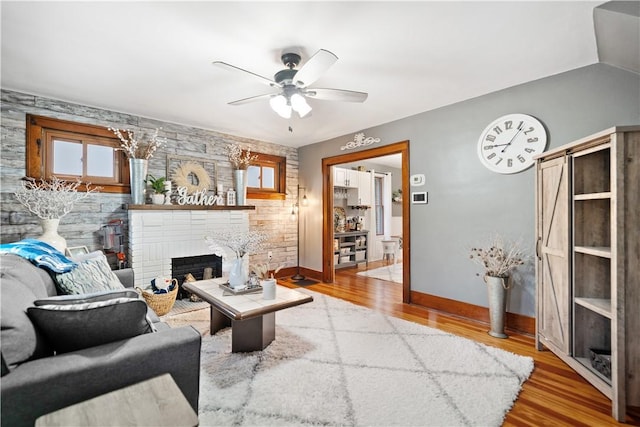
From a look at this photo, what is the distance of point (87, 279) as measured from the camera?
2.05 meters

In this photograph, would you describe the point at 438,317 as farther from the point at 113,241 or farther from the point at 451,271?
the point at 113,241

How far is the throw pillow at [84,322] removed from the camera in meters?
1.24

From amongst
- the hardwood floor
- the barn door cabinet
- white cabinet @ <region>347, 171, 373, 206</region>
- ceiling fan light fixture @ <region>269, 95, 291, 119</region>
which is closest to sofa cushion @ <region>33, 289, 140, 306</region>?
ceiling fan light fixture @ <region>269, 95, 291, 119</region>

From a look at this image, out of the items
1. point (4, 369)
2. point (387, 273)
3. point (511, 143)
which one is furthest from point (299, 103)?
point (387, 273)

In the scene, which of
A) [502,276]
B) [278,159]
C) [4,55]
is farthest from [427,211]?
[4,55]

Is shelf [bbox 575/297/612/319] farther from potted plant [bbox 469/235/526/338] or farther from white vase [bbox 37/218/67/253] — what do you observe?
white vase [bbox 37/218/67/253]

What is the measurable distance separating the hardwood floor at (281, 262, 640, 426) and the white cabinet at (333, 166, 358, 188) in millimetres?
3242

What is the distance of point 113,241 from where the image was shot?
3654 millimetres

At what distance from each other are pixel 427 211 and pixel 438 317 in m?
1.26

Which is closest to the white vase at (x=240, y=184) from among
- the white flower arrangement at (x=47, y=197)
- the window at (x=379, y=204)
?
the white flower arrangement at (x=47, y=197)

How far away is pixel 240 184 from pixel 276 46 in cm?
273

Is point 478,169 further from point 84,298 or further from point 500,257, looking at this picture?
point 84,298

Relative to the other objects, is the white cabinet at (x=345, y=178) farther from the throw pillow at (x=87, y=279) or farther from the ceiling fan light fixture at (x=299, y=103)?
the throw pillow at (x=87, y=279)

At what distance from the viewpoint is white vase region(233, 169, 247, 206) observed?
184 inches
